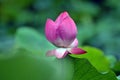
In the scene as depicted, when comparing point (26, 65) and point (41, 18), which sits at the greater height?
point (41, 18)

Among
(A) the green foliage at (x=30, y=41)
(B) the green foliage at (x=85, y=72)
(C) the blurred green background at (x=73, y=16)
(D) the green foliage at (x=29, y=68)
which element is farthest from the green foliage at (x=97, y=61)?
(C) the blurred green background at (x=73, y=16)

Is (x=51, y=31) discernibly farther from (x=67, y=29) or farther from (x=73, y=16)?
(x=73, y=16)

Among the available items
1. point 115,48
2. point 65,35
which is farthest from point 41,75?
point 115,48

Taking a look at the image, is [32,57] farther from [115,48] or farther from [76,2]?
[76,2]

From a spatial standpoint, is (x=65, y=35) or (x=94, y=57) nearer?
(x=65, y=35)

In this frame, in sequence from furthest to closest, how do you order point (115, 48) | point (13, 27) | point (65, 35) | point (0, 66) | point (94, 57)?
point (13, 27), point (115, 48), point (94, 57), point (65, 35), point (0, 66)

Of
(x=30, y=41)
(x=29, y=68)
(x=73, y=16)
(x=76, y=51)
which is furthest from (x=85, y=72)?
(x=73, y=16)

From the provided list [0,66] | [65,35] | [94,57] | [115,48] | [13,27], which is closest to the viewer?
[0,66]

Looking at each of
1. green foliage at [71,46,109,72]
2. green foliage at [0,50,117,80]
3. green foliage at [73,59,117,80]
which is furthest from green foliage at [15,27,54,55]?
green foliage at [0,50,117,80]
